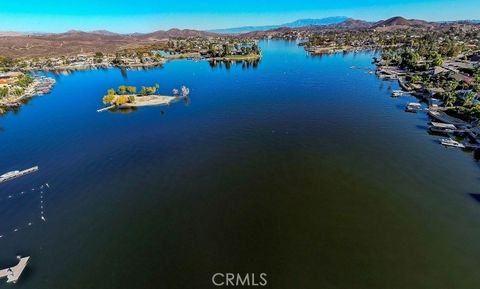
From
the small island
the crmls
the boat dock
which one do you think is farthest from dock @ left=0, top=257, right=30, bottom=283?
the small island

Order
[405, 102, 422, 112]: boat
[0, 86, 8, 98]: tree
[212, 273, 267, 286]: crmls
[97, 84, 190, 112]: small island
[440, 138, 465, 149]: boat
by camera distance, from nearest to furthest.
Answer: [212, 273, 267, 286]: crmls < [440, 138, 465, 149]: boat < [405, 102, 422, 112]: boat < [97, 84, 190, 112]: small island < [0, 86, 8, 98]: tree

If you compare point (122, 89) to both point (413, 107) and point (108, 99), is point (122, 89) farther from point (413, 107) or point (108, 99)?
point (413, 107)

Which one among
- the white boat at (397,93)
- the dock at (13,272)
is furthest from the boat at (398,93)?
the dock at (13,272)


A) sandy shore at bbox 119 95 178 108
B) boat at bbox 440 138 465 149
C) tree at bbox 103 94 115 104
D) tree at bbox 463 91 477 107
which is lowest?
boat at bbox 440 138 465 149

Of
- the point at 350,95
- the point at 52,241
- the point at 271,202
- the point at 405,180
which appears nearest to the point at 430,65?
the point at 350,95

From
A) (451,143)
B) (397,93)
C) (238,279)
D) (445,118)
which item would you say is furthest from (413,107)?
(238,279)

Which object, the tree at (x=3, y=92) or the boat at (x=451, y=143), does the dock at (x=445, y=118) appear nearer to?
the boat at (x=451, y=143)

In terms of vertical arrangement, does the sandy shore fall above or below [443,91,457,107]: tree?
below

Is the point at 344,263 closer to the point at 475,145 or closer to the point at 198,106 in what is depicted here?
the point at 475,145

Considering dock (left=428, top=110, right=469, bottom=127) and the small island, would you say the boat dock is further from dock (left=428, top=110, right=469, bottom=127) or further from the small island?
dock (left=428, top=110, right=469, bottom=127)
